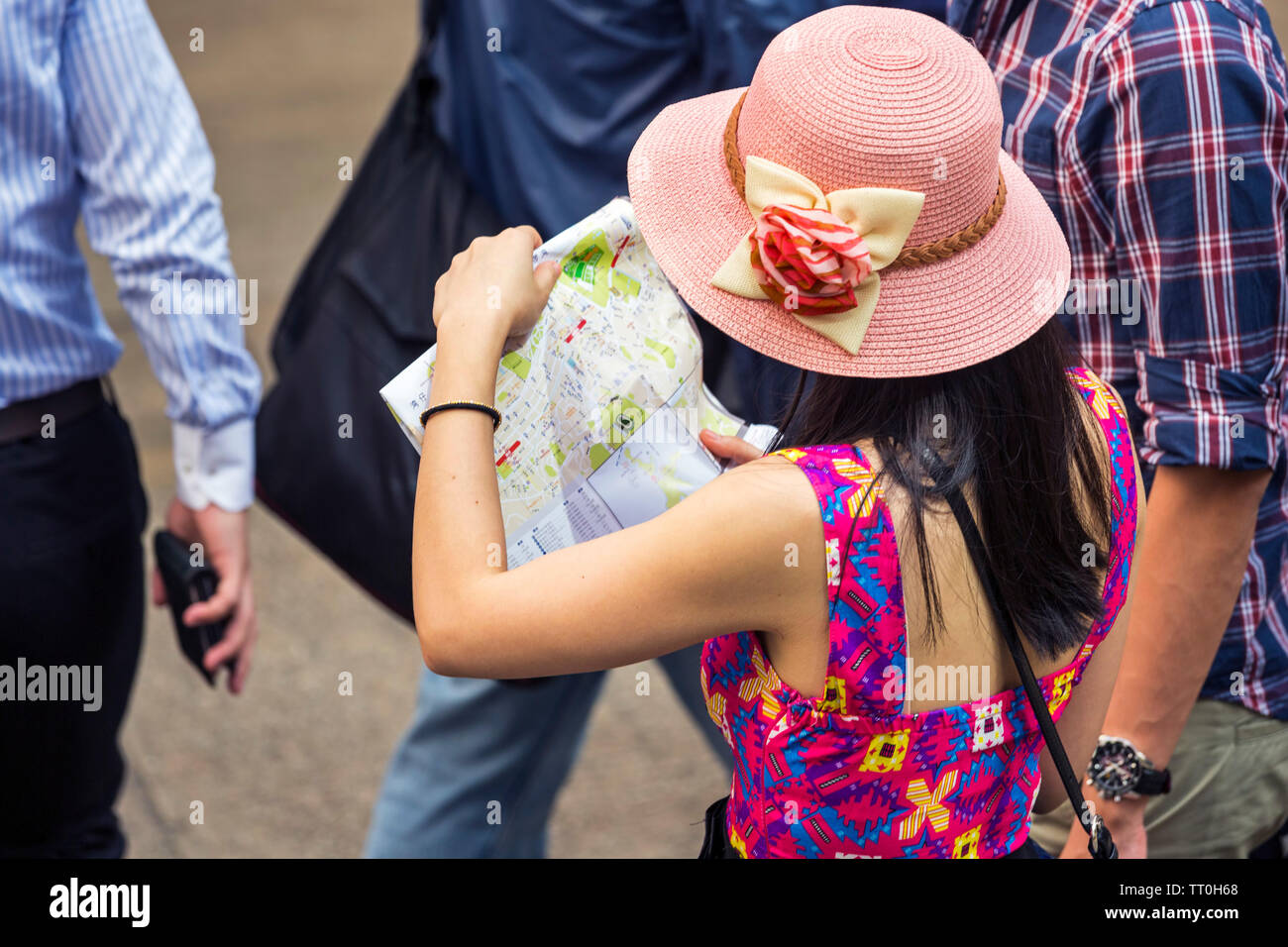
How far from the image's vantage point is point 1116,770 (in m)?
1.86

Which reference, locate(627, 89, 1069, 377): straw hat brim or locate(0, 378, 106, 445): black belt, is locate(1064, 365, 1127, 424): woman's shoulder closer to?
locate(627, 89, 1069, 377): straw hat brim

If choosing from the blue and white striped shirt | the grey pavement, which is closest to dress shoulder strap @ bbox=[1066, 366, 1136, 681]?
the blue and white striped shirt

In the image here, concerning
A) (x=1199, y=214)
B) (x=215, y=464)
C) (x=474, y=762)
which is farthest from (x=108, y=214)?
(x=1199, y=214)

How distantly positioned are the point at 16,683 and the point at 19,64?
3.05 feet

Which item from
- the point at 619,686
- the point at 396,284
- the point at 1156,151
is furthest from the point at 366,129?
the point at 1156,151

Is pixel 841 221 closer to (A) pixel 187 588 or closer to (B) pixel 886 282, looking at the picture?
(B) pixel 886 282

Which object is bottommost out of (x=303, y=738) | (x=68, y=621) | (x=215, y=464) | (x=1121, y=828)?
(x=303, y=738)

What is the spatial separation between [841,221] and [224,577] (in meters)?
1.43

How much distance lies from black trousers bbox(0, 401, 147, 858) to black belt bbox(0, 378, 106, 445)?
0.02 metres

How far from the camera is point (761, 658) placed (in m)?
1.48

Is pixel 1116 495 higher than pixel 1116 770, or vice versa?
pixel 1116 495

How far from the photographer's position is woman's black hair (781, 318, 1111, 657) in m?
1.41

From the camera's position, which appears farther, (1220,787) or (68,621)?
(68,621)
